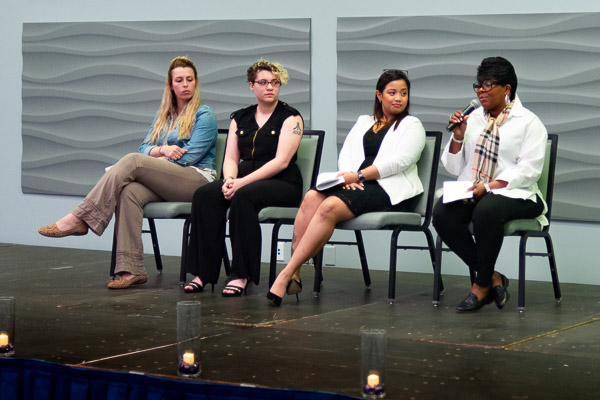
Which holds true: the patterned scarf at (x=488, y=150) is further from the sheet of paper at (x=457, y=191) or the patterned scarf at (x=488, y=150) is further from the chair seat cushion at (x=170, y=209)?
the chair seat cushion at (x=170, y=209)

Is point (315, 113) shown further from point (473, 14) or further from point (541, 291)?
point (541, 291)

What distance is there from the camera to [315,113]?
609 cm

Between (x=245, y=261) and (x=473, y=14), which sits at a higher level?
(x=473, y=14)

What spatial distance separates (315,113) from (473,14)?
1190 millimetres

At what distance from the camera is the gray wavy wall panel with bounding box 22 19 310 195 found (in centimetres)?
620

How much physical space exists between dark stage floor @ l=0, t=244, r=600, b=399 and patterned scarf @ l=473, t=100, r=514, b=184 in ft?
2.09

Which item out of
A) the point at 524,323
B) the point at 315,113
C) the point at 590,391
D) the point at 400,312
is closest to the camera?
the point at 590,391

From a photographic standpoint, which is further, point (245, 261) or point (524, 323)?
point (245, 261)

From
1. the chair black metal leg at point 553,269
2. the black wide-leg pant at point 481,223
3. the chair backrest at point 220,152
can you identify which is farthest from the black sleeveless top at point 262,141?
the chair black metal leg at point 553,269

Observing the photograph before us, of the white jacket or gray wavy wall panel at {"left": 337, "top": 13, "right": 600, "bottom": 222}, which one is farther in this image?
gray wavy wall panel at {"left": 337, "top": 13, "right": 600, "bottom": 222}

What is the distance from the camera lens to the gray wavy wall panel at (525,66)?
5352 mm

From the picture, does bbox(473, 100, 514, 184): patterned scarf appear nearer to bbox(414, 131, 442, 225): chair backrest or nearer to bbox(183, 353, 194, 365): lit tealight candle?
bbox(414, 131, 442, 225): chair backrest

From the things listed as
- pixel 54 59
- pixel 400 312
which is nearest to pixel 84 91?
pixel 54 59

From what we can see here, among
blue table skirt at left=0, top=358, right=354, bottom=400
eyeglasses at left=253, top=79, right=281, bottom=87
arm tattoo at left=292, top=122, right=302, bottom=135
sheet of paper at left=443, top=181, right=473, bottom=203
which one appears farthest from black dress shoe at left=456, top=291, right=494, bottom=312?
blue table skirt at left=0, top=358, right=354, bottom=400
